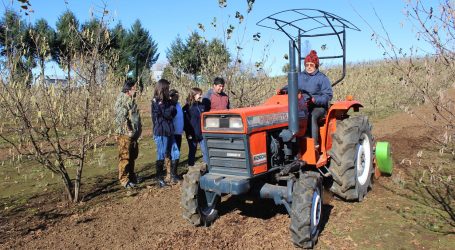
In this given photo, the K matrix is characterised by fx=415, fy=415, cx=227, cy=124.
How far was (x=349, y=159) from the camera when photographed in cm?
488

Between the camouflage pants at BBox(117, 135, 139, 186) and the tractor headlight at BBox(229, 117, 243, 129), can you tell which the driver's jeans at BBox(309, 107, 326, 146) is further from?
the camouflage pants at BBox(117, 135, 139, 186)

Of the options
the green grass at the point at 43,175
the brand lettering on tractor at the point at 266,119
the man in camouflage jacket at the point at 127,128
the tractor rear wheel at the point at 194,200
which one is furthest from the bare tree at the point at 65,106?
the brand lettering on tractor at the point at 266,119

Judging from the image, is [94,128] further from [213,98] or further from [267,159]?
[267,159]

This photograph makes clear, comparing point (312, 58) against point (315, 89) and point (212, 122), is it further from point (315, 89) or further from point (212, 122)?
point (212, 122)

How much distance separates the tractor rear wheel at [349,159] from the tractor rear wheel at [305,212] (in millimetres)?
889

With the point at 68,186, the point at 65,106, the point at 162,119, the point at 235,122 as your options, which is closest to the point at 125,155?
the point at 162,119

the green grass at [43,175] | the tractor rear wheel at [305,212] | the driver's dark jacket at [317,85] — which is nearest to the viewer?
the tractor rear wheel at [305,212]

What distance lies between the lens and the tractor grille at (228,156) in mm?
4227

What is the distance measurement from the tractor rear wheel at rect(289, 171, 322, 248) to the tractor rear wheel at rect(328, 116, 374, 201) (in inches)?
35.0

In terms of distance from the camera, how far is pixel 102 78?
5836 millimetres

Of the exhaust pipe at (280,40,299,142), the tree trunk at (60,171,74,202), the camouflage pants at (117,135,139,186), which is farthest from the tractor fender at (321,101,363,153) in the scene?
the tree trunk at (60,171,74,202)

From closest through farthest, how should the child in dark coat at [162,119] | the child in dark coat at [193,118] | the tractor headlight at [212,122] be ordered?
the tractor headlight at [212,122], the child in dark coat at [162,119], the child in dark coat at [193,118]

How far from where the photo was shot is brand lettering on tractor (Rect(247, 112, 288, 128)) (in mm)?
4164

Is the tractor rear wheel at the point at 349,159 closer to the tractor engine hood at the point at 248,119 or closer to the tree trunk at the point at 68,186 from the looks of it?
the tractor engine hood at the point at 248,119
